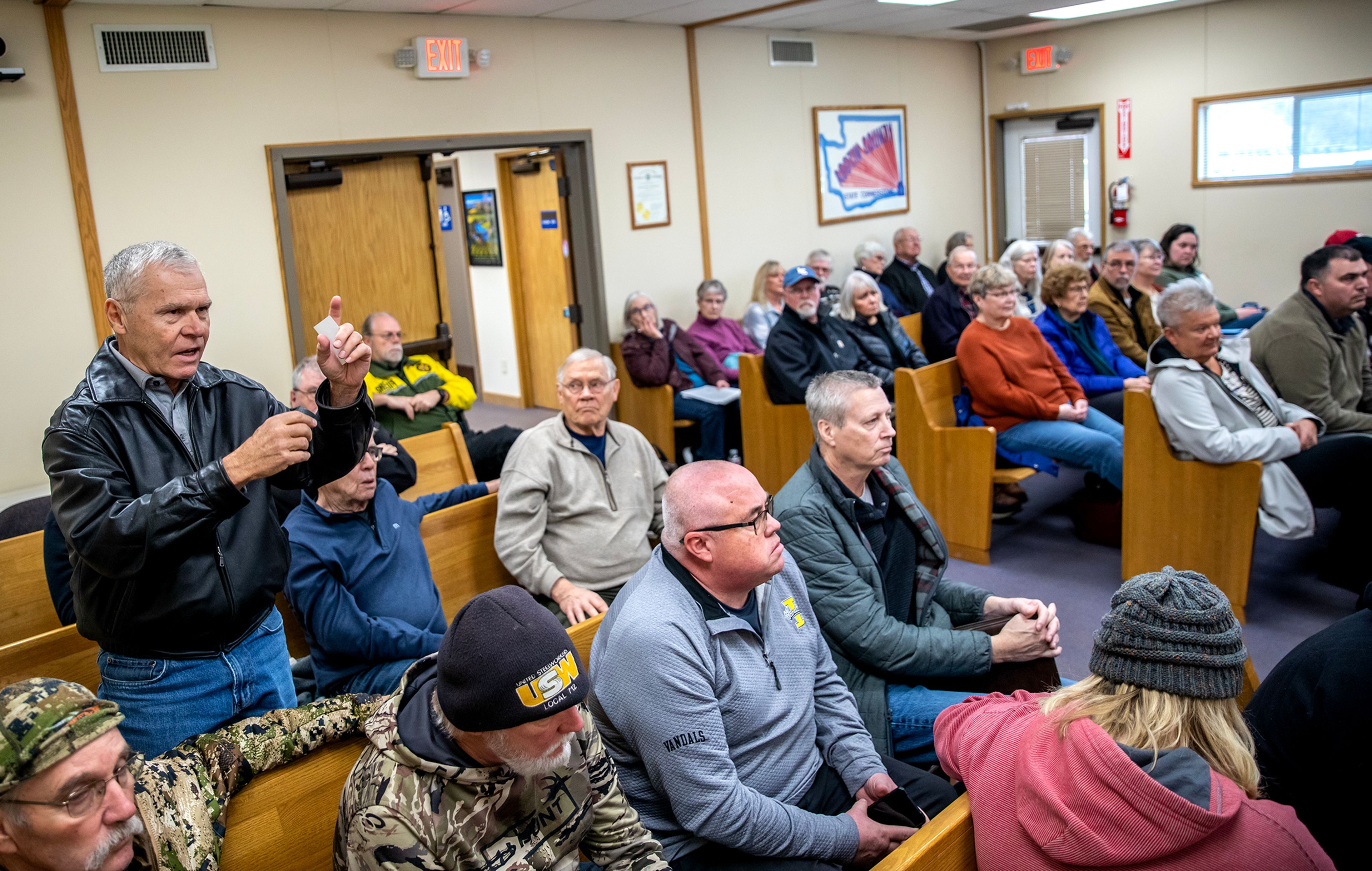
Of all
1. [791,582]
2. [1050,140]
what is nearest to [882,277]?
[1050,140]

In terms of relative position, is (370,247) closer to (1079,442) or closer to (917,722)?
(1079,442)

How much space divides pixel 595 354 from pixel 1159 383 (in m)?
2.12

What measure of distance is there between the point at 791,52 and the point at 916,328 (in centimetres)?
256

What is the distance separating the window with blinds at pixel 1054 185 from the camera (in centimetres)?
912

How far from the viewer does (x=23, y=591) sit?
294cm

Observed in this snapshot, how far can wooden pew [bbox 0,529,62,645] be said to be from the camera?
9.55ft

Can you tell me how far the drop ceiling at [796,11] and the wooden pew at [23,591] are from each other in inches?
104

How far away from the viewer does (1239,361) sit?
391 centimetres

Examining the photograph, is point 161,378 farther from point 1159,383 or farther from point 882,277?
point 882,277

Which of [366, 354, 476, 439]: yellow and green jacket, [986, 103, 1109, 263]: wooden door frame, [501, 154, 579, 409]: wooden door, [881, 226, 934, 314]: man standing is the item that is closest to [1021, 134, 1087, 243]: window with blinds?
[986, 103, 1109, 263]: wooden door frame

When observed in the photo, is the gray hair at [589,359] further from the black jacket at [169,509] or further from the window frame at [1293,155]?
the window frame at [1293,155]

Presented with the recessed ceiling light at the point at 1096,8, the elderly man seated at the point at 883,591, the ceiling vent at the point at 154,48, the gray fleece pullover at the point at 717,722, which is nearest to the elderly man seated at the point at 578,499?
the elderly man seated at the point at 883,591

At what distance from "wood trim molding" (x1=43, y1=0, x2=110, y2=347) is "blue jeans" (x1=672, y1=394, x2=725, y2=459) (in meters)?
3.02

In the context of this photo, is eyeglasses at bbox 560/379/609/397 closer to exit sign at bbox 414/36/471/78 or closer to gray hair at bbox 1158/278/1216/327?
gray hair at bbox 1158/278/1216/327
